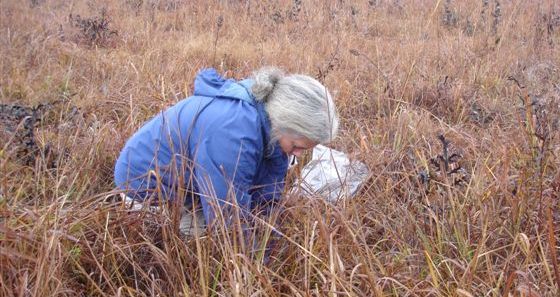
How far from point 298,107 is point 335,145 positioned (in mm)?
1167

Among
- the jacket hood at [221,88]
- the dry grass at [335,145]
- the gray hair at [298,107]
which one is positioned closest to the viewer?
the dry grass at [335,145]

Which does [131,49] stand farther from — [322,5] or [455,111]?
[455,111]

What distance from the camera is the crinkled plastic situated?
2248 mm

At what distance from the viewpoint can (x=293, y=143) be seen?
88.8 inches

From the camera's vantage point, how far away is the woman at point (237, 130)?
216 centimetres

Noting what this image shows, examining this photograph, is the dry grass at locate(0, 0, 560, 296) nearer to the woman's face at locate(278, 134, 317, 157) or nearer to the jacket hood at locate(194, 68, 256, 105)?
the woman's face at locate(278, 134, 317, 157)

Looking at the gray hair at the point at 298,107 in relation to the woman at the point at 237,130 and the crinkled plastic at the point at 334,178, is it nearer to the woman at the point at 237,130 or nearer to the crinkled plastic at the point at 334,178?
the woman at the point at 237,130

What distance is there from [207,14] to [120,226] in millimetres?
4286

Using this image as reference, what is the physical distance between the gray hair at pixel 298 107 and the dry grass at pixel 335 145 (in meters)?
0.28

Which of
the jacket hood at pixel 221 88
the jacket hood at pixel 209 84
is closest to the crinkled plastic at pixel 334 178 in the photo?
the jacket hood at pixel 221 88

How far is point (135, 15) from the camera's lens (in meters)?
5.85

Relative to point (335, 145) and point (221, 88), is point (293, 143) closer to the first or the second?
point (221, 88)

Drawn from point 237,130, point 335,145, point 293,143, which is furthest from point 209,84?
point 335,145

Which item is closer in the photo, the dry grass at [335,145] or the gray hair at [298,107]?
the dry grass at [335,145]
